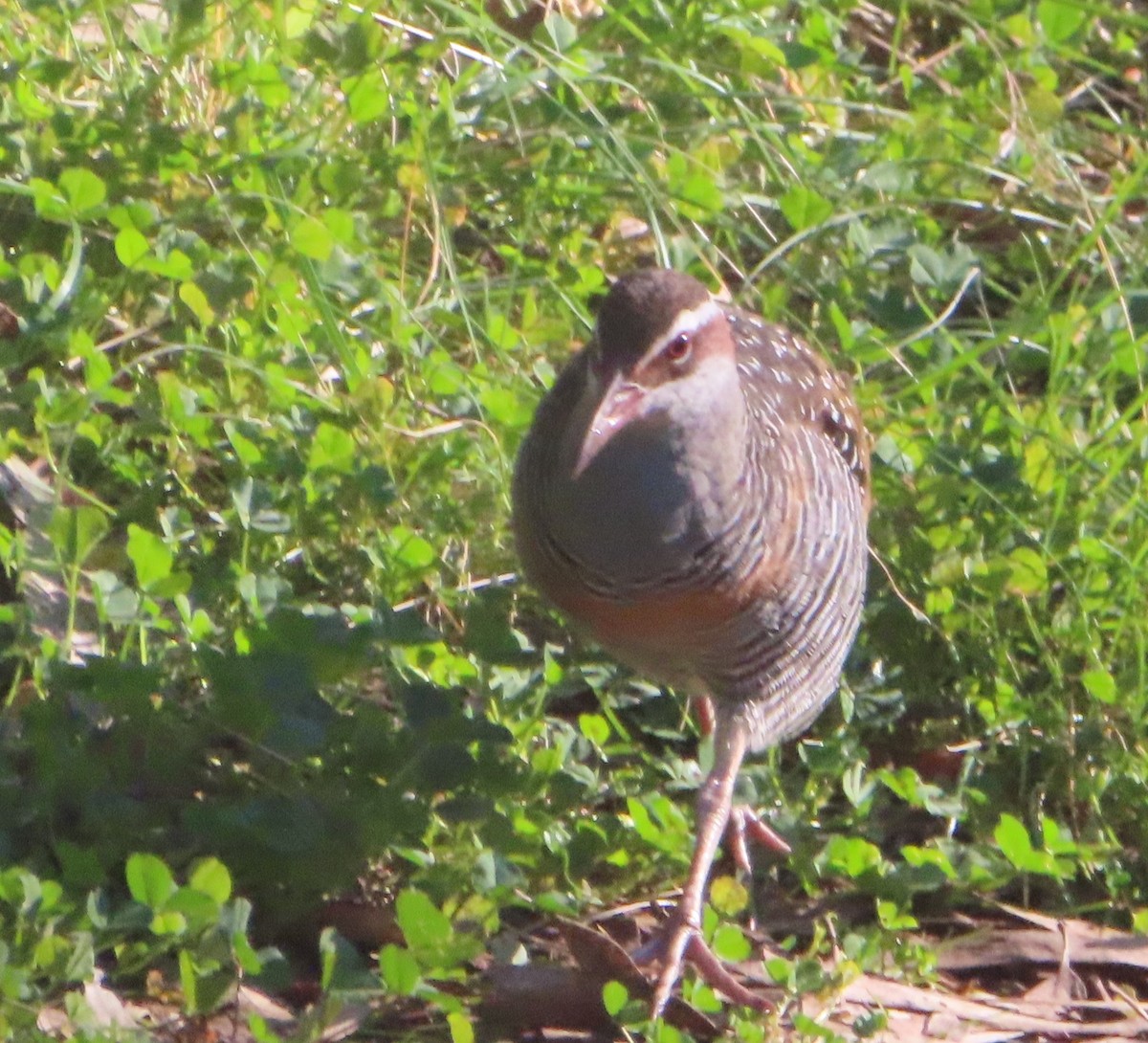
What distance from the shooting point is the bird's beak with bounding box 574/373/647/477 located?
383 centimetres

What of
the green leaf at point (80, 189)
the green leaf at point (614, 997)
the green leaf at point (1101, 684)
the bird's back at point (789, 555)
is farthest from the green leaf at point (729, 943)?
the green leaf at point (80, 189)

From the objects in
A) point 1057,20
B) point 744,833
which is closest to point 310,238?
point 744,833

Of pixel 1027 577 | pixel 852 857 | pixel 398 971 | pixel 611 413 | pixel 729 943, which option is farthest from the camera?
pixel 1027 577

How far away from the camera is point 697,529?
4.10 m

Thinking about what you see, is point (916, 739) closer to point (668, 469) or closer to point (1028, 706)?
point (1028, 706)

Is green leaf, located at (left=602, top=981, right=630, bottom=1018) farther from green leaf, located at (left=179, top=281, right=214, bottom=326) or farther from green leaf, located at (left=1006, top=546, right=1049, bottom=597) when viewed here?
green leaf, located at (left=179, top=281, right=214, bottom=326)

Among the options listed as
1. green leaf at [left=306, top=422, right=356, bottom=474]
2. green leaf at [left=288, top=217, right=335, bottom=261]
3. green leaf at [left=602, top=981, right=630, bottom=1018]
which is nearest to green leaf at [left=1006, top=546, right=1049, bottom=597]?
green leaf at [left=306, top=422, right=356, bottom=474]

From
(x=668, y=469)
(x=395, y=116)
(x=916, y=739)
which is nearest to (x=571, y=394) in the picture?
(x=668, y=469)

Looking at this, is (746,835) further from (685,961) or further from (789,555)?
(789,555)

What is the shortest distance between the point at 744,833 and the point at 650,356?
4.45 ft

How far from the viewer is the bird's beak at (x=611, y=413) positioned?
383 cm

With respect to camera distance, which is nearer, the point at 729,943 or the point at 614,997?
the point at 614,997

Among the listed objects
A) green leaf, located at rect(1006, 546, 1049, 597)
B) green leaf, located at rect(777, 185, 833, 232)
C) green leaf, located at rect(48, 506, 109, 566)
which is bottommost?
green leaf, located at rect(1006, 546, 1049, 597)

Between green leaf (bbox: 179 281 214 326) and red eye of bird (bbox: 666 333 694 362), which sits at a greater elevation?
red eye of bird (bbox: 666 333 694 362)
